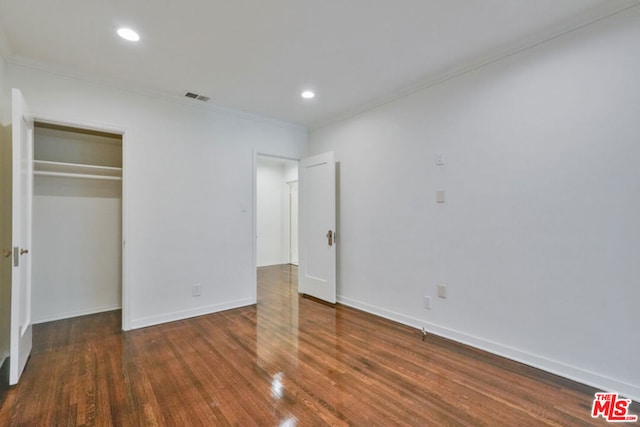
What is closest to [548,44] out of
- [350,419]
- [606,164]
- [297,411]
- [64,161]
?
[606,164]

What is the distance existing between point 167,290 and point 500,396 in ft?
10.9

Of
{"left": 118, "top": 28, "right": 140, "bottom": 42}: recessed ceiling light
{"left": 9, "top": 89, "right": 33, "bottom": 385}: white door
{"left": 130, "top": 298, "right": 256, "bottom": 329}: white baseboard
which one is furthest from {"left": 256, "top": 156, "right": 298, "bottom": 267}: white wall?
{"left": 9, "top": 89, "right": 33, "bottom": 385}: white door

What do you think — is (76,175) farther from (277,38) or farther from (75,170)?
(277,38)

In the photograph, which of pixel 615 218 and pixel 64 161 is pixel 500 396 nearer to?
pixel 615 218

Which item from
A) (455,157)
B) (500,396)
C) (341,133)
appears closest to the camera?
(500,396)

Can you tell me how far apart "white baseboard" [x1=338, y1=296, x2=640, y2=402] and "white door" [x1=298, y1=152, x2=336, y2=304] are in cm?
100

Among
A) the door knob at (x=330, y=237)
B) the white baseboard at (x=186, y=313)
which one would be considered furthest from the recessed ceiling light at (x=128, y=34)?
the door knob at (x=330, y=237)

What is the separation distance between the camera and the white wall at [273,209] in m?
7.21

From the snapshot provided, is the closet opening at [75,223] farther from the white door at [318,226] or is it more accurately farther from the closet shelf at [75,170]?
the white door at [318,226]

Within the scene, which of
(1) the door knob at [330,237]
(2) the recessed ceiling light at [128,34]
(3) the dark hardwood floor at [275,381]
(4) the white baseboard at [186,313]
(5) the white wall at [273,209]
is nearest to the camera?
(3) the dark hardwood floor at [275,381]

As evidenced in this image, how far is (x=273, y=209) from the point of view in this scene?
744 cm

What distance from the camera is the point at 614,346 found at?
209cm

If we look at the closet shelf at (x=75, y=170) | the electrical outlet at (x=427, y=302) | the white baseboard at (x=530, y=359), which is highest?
the closet shelf at (x=75, y=170)

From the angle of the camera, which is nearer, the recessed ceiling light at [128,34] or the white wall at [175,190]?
the recessed ceiling light at [128,34]
